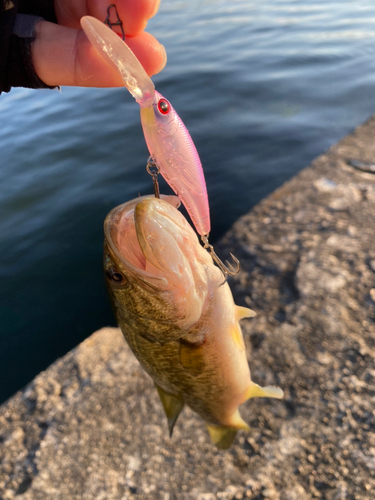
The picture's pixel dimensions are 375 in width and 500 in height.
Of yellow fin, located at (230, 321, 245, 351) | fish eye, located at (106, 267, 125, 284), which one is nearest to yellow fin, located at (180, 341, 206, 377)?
yellow fin, located at (230, 321, 245, 351)

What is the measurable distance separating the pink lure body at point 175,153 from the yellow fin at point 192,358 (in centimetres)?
66

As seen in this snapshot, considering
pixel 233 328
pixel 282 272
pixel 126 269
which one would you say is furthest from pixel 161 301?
pixel 282 272

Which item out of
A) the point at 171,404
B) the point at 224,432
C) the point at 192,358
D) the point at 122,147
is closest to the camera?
the point at 192,358

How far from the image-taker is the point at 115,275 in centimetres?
163

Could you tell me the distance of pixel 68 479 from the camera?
243 centimetres

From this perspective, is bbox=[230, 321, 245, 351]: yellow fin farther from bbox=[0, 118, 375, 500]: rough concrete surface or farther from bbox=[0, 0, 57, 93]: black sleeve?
bbox=[0, 0, 57, 93]: black sleeve

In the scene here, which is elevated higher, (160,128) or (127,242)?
(160,128)

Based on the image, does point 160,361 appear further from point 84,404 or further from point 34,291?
point 34,291

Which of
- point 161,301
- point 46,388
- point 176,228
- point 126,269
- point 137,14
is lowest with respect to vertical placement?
point 46,388

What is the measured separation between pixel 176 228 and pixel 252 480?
1.80 m

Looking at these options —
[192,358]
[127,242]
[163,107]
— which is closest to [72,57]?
[163,107]

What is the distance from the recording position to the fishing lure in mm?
1157

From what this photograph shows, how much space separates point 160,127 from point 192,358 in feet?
3.74

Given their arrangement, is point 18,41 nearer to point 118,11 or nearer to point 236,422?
point 118,11
